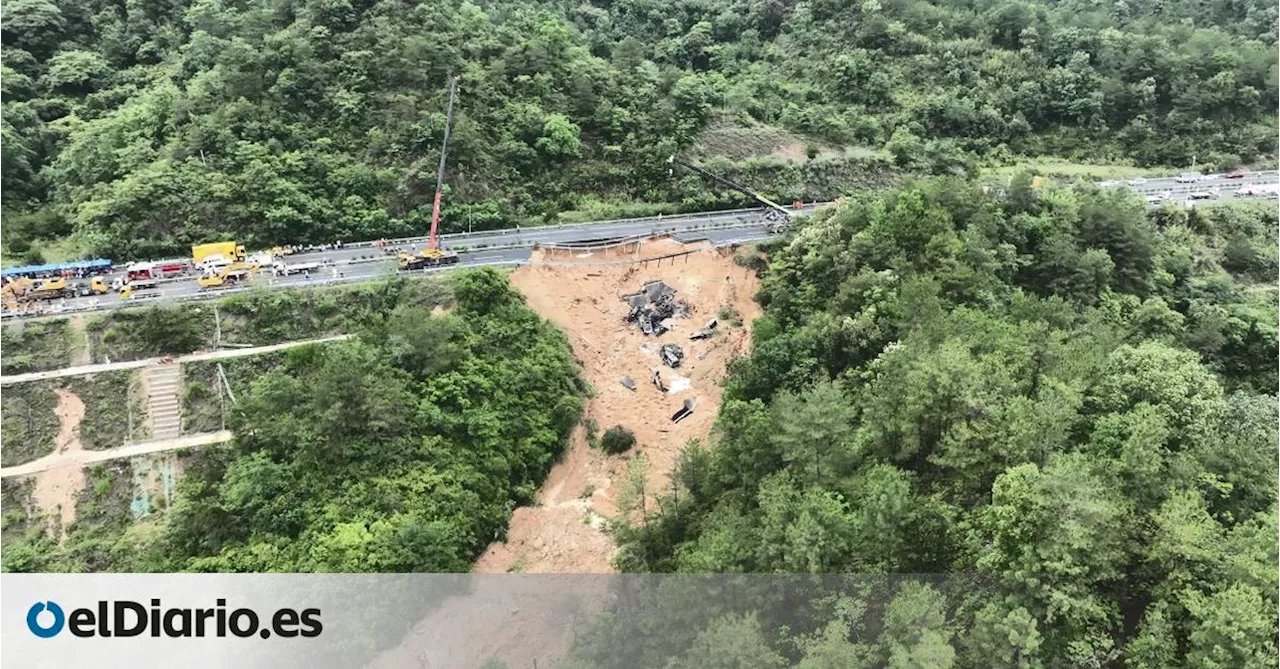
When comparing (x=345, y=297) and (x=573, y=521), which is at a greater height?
(x=345, y=297)

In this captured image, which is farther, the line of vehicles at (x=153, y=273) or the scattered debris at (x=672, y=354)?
the scattered debris at (x=672, y=354)

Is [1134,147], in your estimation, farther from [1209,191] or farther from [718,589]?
[718,589]

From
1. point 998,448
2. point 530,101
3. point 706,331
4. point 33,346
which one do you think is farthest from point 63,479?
point 998,448

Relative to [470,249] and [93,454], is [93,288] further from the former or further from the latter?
[470,249]

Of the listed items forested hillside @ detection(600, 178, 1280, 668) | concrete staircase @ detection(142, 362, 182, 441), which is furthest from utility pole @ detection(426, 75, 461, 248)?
forested hillside @ detection(600, 178, 1280, 668)

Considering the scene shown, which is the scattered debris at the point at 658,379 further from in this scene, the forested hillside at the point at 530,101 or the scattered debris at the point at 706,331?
the forested hillside at the point at 530,101

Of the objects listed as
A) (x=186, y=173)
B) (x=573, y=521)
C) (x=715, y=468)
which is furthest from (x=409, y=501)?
(x=186, y=173)

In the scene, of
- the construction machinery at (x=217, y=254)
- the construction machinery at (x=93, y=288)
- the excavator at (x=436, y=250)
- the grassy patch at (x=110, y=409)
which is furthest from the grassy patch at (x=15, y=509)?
the excavator at (x=436, y=250)
